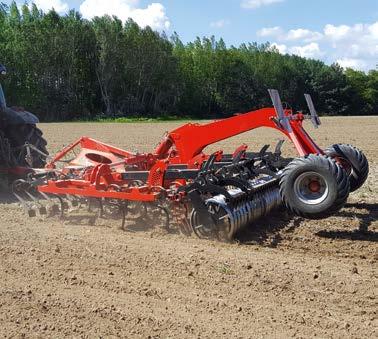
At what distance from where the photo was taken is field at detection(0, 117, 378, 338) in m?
3.68

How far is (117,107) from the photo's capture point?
5112cm

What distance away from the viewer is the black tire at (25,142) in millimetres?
8781

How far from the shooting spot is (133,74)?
5112cm

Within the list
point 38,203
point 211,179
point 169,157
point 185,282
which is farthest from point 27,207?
point 185,282

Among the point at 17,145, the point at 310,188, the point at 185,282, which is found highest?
the point at 17,145

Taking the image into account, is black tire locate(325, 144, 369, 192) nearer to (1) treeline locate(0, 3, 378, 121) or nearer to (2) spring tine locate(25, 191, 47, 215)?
(2) spring tine locate(25, 191, 47, 215)

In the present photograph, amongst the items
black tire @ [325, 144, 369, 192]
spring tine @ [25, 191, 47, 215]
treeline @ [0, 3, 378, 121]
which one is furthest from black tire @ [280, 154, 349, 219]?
treeline @ [0, 3, 378, 121]

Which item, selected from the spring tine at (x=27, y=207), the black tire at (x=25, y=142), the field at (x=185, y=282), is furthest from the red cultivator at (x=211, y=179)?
the black tire at (x=25, y=142)

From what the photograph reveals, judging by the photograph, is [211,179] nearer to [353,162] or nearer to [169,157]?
[169,157]

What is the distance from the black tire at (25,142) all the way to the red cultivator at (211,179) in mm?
813

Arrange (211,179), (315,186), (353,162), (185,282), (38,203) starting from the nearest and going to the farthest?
(185,282) → (315,186) → (211,179) → (353,162) → (38,203)

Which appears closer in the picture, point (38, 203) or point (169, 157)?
point (169, 157)

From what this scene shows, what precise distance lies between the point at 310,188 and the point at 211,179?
3.81 ft

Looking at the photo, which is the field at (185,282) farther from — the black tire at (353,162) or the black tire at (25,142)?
the black tire at (25,142)
